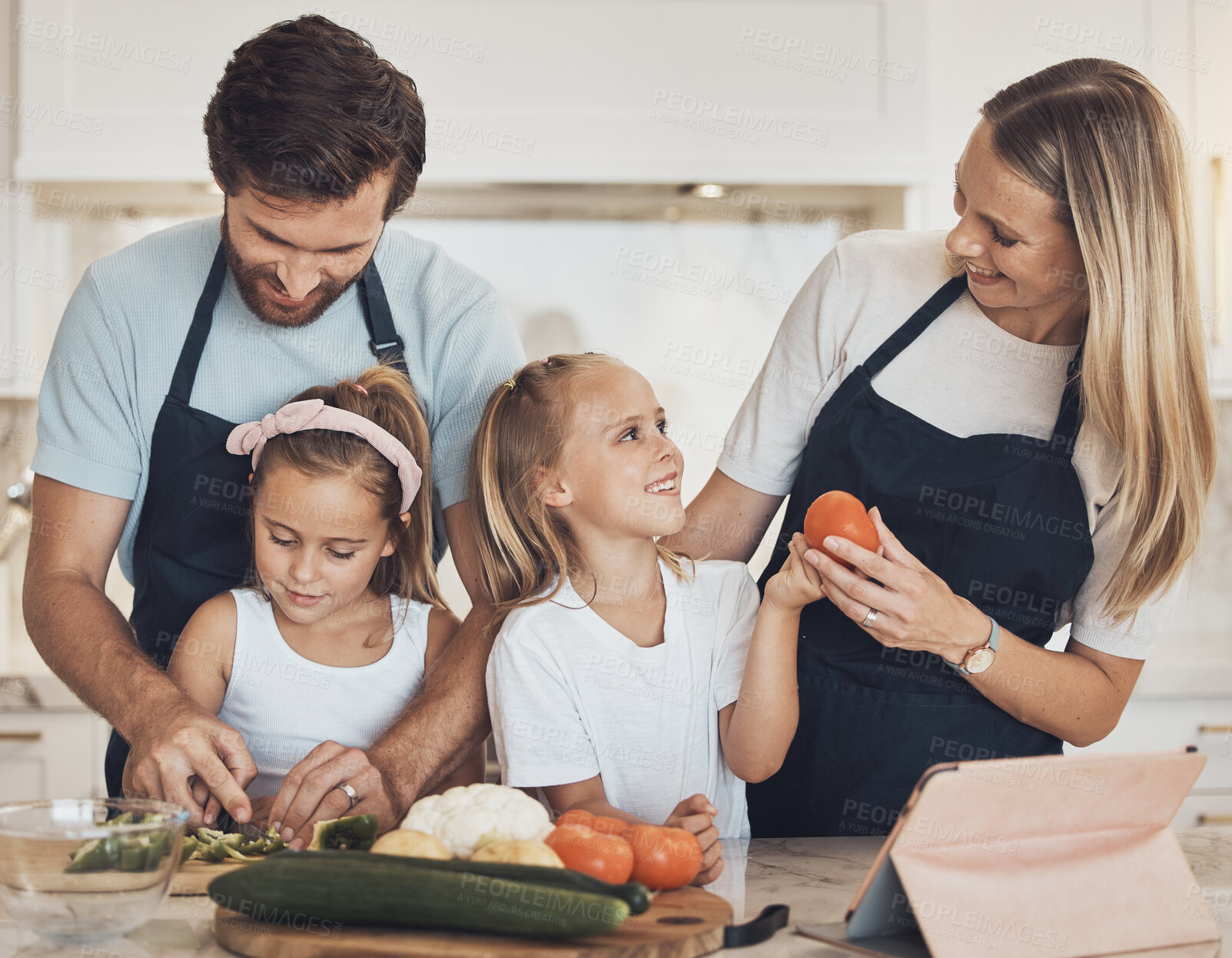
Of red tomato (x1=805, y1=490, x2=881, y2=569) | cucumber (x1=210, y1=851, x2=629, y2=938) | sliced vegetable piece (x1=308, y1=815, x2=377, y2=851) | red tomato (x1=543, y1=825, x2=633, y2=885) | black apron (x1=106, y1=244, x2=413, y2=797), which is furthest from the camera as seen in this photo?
black apron (x1=106, y1=244, x2=413, y2=797)

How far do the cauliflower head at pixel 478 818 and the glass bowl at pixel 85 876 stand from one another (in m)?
0.23

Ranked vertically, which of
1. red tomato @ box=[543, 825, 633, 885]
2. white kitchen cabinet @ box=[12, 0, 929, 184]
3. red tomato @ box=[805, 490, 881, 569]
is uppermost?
white kitchen cabinet @ box=[12, 0, 929, 184]

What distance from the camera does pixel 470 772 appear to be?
166 cm

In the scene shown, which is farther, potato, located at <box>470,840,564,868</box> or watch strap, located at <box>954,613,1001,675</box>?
watch strap, located at <box>954,613,1001,675</box>

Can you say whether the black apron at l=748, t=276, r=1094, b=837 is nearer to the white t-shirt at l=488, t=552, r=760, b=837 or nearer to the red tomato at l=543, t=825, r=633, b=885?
the white t-shirt at l=488, t=552, r=760, b=837

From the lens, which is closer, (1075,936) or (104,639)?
(1075,936)

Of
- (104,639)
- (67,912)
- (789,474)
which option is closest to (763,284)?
(789,474)

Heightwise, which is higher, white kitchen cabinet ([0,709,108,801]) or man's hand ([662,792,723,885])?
man's hand ([662,792,723,885])

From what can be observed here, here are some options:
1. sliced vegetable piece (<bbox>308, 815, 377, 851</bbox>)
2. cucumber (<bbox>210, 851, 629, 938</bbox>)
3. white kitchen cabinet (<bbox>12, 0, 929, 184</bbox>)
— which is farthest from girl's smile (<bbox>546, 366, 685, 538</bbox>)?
white kitchen cabinet (<bbox>12, 0, 929, 184</bbox>)

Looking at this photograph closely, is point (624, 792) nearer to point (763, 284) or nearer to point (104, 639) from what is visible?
point (104, 639)

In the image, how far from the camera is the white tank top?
167cm

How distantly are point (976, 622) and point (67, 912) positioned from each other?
3.32 feet

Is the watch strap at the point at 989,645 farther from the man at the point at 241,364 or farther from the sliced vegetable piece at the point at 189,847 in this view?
the sliced vegetable piece at the point at 189,847

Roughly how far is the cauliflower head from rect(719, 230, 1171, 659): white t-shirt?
2.37 ft
